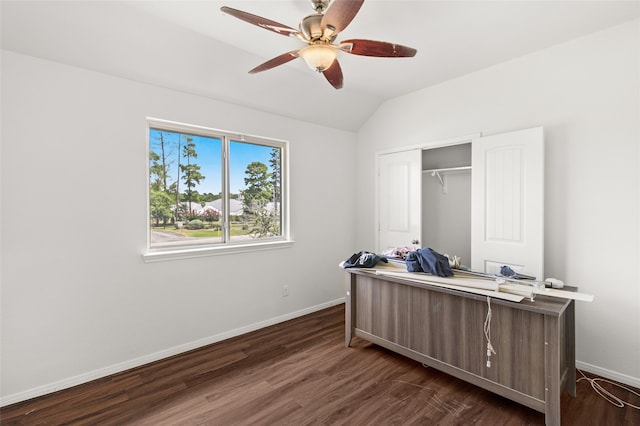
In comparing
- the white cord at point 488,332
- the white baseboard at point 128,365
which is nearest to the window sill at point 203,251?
the white baseboard at point 128,365

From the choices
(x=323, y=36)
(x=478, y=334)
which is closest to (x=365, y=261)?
(x=478, y=334)

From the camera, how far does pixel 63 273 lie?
233 centimetres

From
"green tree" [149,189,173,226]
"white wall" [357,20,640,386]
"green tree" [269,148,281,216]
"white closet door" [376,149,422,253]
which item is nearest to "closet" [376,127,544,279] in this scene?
"white closet door" [376,149,422,253]

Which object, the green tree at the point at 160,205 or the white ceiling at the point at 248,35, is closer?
the white ceiling at the point at 248,35

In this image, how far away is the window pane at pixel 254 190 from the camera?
3.42 m

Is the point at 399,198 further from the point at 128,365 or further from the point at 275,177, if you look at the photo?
the point at 128,365

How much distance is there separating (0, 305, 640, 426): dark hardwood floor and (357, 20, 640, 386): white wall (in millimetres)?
516

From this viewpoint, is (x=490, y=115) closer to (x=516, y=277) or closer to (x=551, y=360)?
(x=516, y=277)

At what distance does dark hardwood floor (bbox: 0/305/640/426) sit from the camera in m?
1.98

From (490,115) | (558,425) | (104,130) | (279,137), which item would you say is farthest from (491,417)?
(104,130)

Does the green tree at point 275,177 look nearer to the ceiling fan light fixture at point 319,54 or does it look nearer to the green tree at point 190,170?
the green tree at point 190,170

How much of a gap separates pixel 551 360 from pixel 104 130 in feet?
11.8

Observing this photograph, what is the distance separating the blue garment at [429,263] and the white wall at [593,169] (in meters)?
1.16

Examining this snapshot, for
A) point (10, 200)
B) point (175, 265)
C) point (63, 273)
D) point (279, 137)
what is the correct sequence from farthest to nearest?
point (279, 137)
point (175, 265)
point (63, 273)
point (10, 200)
